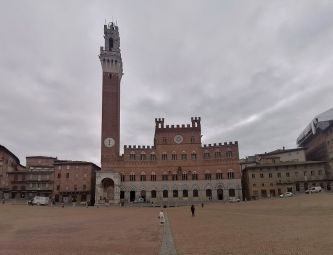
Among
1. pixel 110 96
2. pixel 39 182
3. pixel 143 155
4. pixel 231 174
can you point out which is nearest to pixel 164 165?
pixel 143 155

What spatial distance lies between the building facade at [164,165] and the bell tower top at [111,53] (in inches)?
30.3

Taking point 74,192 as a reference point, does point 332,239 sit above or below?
below

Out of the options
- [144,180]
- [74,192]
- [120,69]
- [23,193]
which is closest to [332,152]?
[144,180]

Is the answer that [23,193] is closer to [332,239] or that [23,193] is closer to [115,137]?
[115,137]

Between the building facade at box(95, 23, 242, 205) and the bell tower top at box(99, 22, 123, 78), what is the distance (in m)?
0.77

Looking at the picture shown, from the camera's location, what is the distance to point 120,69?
8125cm

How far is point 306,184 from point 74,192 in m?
51.7

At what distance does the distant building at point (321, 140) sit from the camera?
228ft

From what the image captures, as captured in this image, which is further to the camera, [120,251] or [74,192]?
[74,192]

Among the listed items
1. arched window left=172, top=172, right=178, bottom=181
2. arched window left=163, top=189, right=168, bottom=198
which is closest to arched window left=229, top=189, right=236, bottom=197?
arched window left=172, top=172, right=178, bottom=181

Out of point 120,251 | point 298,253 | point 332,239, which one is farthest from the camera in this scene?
point 332,239

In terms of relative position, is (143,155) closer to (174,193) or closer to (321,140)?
(174,193)

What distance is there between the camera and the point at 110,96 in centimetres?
7675

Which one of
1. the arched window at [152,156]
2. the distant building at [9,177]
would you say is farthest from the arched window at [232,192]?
the distant building at [9,177]
